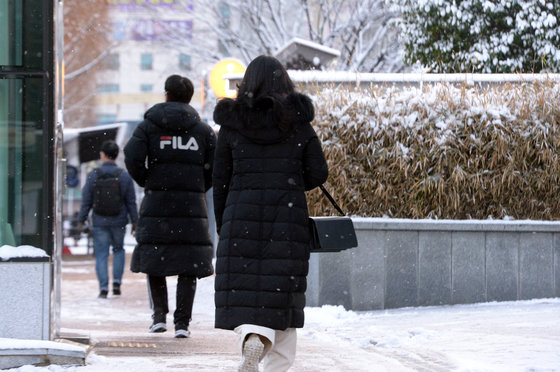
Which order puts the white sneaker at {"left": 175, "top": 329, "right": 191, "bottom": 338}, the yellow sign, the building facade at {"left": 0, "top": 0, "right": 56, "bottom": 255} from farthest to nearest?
the yellow sign, the white sneaker at {"left": 175, "top": 329, "right": 191, "bottom": 338}, the building facade at {"left": 0, "top": 0, "right": 56, "bottom": 255}

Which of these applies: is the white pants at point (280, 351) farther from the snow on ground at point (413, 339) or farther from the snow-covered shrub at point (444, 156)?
the snow-covered shrub at point (444, 156)

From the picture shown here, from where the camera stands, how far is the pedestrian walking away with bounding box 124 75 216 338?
7.53m

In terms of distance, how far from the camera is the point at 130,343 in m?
7.09

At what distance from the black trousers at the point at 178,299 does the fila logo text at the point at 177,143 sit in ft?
3.17

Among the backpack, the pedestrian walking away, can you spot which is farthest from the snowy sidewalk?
the backpack

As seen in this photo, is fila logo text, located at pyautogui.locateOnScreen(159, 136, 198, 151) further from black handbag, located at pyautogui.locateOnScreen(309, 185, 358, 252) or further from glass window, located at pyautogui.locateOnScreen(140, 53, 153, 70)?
glass window, located at pyautogui.locateOnScreen(140, 53, 153, 70)

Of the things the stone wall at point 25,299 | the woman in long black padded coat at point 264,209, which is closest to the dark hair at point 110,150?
the stone wall at point 25,299

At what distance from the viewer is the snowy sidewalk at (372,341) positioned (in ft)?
20.2

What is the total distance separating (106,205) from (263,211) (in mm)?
7513

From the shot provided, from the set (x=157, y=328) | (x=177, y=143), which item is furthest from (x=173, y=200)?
(x=157, y=328)

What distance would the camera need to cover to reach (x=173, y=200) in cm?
754

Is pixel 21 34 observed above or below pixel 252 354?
above

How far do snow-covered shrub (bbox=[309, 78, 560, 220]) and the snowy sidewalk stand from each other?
3.31 ft

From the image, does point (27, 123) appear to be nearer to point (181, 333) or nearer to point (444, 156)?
point (181, 333)
